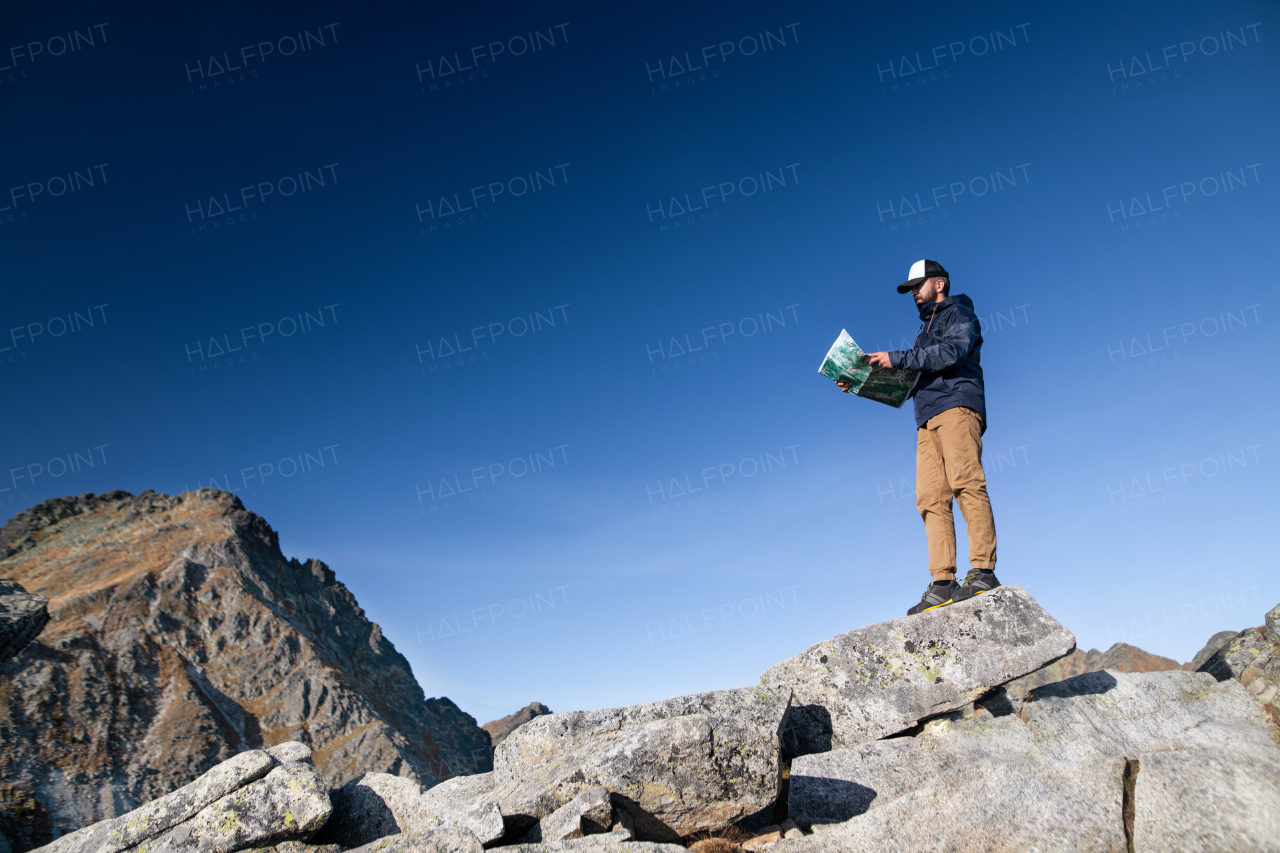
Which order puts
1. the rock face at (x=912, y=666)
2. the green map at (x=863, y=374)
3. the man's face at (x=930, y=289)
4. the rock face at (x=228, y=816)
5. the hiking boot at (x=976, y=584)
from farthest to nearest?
the man's face at (x=930, y=289) < the green map at (x=863, y=374) < the hiking boot at (x=976, y=584) < the rock face at (x=912, y=666) < the rock face at (x=228, y=816)

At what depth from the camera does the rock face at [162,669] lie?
77938mm

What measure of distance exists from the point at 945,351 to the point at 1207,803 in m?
5.98

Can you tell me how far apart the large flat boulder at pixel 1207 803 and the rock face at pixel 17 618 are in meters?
14.8

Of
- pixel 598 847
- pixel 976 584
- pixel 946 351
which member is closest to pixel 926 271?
pixel 946 351

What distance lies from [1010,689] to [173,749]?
110 meters

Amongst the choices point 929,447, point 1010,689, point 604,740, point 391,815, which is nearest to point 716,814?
point 604,740

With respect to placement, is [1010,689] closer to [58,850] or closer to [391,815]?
[391,815]

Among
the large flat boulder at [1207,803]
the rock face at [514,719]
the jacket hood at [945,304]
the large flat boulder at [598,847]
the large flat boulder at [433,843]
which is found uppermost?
the jacket hood at [945,304]

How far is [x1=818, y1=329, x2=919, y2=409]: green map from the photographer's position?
10148 mm

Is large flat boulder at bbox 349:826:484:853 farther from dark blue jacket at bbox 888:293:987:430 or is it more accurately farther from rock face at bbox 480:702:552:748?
rock face at bbox 480:702:552:748

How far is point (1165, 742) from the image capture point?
7906mm

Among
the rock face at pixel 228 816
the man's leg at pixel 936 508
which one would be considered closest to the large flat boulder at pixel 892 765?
the man's leg at pixel 936 508

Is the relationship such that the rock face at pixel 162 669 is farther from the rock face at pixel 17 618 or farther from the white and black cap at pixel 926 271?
the white and black cap at pixel 926 271

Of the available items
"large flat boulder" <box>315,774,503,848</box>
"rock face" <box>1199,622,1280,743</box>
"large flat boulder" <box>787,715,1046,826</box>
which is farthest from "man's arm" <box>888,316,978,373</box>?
"large flat boulder" <box>315,774,503,848</box>
